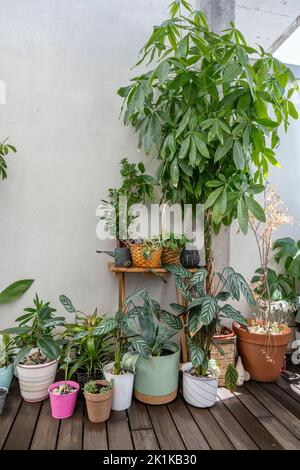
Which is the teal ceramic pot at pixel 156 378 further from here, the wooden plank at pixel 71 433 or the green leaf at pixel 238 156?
the green leaf at pixel 238 156

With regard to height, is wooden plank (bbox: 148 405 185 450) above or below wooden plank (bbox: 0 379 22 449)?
below

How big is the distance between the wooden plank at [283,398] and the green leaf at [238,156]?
1.39 metres

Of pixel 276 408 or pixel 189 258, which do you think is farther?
pixel 189 258

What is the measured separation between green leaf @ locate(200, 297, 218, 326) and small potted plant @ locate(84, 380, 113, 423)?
0.62 metres

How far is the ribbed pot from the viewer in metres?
2.08

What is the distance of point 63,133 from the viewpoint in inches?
88.6

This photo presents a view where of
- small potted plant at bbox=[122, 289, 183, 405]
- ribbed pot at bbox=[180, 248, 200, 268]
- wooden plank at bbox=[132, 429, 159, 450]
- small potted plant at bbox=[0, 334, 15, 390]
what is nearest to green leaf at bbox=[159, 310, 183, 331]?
small potted plant at bbox=[122, 289, 183, 405]

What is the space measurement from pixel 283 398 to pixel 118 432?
1.03 meters

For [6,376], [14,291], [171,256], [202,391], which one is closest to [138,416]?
[202,391]

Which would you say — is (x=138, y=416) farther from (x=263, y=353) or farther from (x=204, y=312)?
(x=263, y=353)

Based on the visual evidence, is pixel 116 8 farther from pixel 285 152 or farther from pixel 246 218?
pixel 246 218

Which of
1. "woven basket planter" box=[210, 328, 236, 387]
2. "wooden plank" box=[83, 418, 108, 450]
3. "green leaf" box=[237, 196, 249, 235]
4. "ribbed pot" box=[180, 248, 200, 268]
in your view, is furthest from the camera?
"ribbed pot" box=[180, 248, 200, 268]

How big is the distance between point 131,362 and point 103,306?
0.70 m

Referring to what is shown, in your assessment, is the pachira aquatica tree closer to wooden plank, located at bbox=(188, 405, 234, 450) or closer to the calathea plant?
the calathea plant
